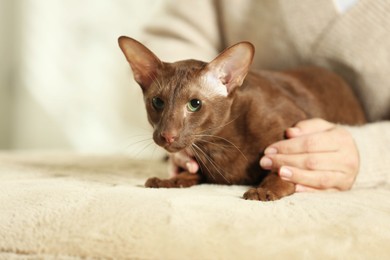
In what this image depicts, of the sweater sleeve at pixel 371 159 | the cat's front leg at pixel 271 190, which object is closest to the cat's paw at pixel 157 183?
the cat's front leg at pixel 271 190

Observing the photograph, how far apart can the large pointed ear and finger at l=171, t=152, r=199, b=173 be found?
210 millimetres

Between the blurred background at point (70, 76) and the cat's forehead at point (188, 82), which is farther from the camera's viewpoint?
the blurred background at point (70, 76)

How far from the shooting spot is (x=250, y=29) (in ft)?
5.47

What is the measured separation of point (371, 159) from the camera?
123cm

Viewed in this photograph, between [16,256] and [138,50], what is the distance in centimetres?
59

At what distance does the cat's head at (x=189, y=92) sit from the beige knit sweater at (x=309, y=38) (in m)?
0.36

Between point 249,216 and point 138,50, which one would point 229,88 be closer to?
point 138,50

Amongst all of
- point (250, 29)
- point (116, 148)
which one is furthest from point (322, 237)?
point (116, 148)

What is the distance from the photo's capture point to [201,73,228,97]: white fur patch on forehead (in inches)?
45.1

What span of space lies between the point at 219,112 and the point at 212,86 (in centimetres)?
6

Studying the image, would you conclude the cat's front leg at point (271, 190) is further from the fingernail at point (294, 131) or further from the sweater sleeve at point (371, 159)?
the sweater sleeve at point (371, 159)

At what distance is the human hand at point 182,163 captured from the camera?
126 centimetres

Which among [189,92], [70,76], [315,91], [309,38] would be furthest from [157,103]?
[70,76]

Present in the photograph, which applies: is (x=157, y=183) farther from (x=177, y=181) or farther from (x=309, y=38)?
(x=309, y=38)
